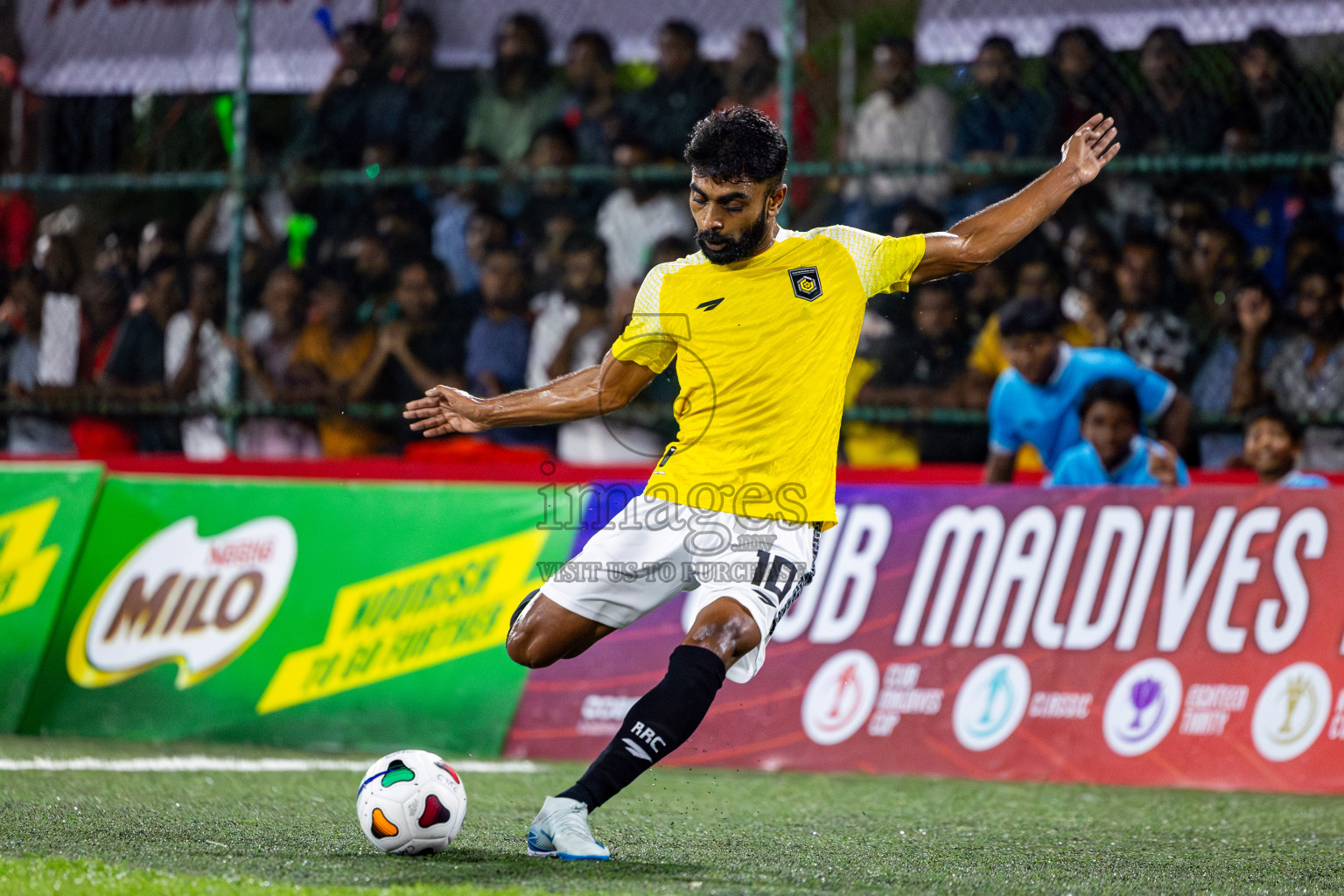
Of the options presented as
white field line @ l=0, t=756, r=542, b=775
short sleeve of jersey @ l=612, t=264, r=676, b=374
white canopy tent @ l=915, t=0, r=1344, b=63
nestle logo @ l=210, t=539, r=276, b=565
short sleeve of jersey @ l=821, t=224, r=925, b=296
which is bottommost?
white field line @ l=0, t=756, r=542, b=775

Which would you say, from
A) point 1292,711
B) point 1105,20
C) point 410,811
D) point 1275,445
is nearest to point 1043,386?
point 1275,445

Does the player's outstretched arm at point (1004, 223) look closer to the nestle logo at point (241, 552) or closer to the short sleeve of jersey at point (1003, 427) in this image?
the short sleeve of jersey at point (1003, 427)

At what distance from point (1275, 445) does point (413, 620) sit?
4.06 meters

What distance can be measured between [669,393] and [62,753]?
11.2 ft

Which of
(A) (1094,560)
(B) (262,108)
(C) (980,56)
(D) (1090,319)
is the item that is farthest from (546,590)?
(B) (262,108)

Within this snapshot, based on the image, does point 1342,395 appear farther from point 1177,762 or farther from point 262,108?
Answer: point 262,108

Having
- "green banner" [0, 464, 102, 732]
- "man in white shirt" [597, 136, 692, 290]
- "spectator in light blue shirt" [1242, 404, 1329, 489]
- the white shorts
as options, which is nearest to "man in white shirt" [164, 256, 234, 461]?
"green banner" [0, 464, 102, 732]

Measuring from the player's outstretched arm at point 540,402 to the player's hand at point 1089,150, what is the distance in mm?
1401

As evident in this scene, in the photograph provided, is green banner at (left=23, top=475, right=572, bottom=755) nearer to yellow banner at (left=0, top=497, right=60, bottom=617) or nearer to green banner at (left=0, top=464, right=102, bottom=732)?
green banner at (left=0, top=464, right=102, bottom=732)

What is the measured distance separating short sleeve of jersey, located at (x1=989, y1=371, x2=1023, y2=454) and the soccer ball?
3993 millimetres

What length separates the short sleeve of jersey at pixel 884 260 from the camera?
489cm

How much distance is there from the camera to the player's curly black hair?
4.68 metres

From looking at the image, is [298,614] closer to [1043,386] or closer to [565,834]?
[1043,386]

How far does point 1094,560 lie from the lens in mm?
7305
